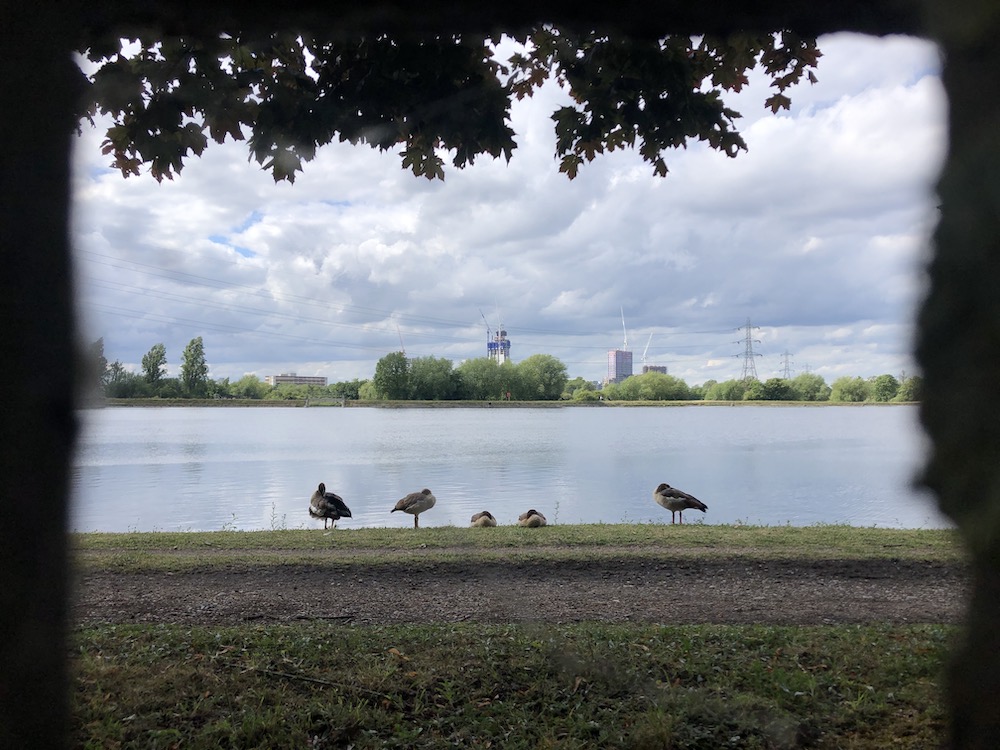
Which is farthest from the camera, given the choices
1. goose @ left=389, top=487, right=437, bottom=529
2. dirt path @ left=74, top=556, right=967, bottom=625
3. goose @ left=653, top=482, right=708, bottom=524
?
goose @ left=389, top=487, right=437, bottom=529

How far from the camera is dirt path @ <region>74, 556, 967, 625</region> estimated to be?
213 inches

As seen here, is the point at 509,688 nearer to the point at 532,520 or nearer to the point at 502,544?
the point at 502,544

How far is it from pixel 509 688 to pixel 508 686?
0.02 metres

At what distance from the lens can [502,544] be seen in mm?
8625

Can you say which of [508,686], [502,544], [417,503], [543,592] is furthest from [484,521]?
[508,686]

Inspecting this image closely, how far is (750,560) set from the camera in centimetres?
733

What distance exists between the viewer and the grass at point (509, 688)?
10.6ft

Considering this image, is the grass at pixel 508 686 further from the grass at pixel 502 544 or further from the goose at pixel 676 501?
the goose at pixel 676 501

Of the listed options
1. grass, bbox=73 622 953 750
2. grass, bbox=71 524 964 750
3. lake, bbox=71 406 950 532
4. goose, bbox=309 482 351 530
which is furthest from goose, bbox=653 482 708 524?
grass, bbox=73 622 953 750

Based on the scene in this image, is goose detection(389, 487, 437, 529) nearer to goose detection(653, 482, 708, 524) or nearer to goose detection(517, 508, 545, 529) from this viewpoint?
goose detection(517, 508, 545, 529)

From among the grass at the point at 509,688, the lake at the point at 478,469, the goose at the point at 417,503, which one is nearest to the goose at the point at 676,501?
the lake at the point at 478,469

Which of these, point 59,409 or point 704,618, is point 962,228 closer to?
point 59,409

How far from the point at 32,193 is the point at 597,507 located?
1257cm

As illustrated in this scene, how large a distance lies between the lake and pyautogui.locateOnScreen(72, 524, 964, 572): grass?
720 mm
